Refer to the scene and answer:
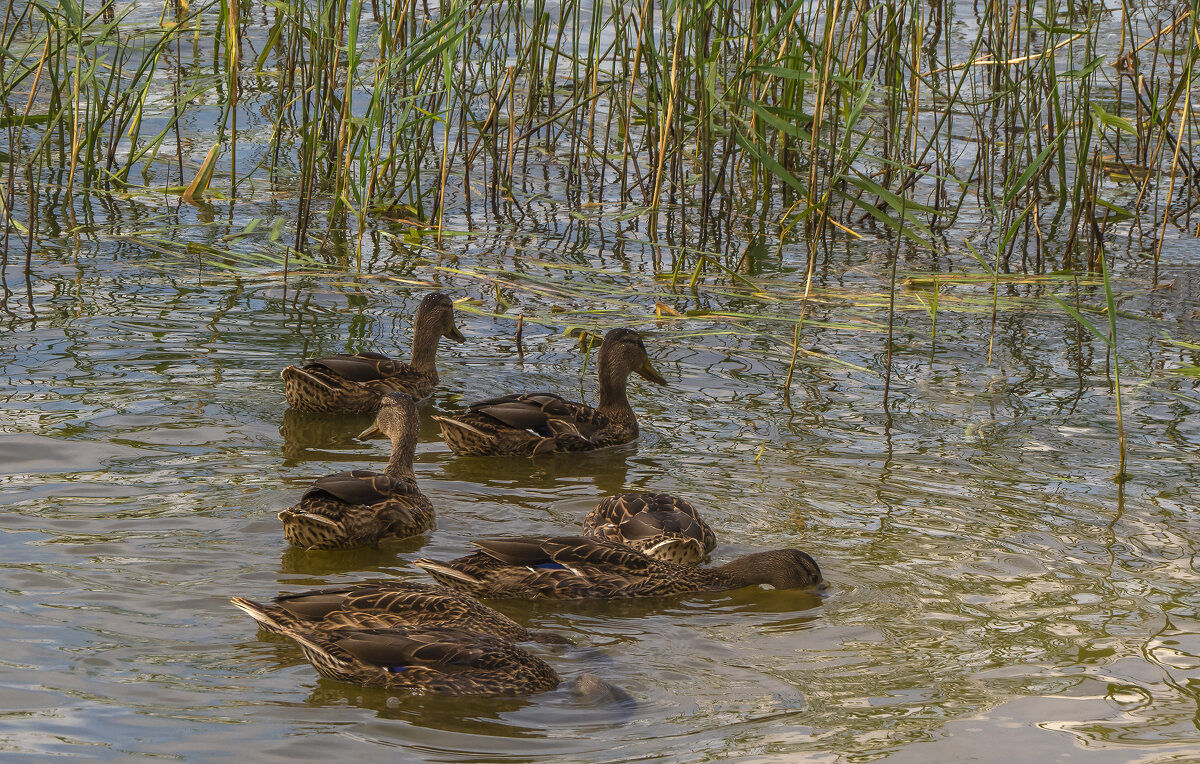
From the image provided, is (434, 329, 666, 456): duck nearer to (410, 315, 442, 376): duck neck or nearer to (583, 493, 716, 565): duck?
(410, 315, 442, 376): duck neck

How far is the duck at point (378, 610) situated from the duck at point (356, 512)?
2.11 ft

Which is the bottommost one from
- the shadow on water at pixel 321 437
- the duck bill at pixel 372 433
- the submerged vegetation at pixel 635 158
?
the shadow on water at pixel 321 437

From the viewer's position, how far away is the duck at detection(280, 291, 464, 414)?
7.55m

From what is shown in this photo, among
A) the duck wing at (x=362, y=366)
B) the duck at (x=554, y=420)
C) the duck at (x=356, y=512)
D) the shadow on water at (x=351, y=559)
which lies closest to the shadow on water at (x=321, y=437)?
the duck wing at (x=362, y=366)

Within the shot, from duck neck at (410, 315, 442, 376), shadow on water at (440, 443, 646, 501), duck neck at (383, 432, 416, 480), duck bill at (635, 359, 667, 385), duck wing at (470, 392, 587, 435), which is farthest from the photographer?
duck neck at (410, 315, 442, 376)

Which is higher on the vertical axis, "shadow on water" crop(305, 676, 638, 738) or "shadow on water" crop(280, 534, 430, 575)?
"shadow on water" crop(280, 534, 430, 575)

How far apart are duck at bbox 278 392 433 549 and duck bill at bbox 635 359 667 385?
2.03 meters

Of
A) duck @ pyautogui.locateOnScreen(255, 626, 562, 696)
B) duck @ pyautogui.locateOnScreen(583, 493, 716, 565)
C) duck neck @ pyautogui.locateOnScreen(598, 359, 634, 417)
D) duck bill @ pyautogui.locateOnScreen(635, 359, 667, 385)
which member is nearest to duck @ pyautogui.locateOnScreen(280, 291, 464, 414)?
duck neck @ pyautogui.locateOnScreen(598, 359, 634, 417)

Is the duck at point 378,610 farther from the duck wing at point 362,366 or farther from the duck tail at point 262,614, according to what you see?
the duck wing at point 362,366

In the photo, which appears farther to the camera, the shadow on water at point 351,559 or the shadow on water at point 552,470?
the shadow on water at point 552,470

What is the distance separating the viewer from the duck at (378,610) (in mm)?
4855

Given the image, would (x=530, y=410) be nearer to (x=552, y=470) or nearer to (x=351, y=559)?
(x=552, y=470)

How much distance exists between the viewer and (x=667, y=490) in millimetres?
6840

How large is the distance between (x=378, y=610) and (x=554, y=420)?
259cm
